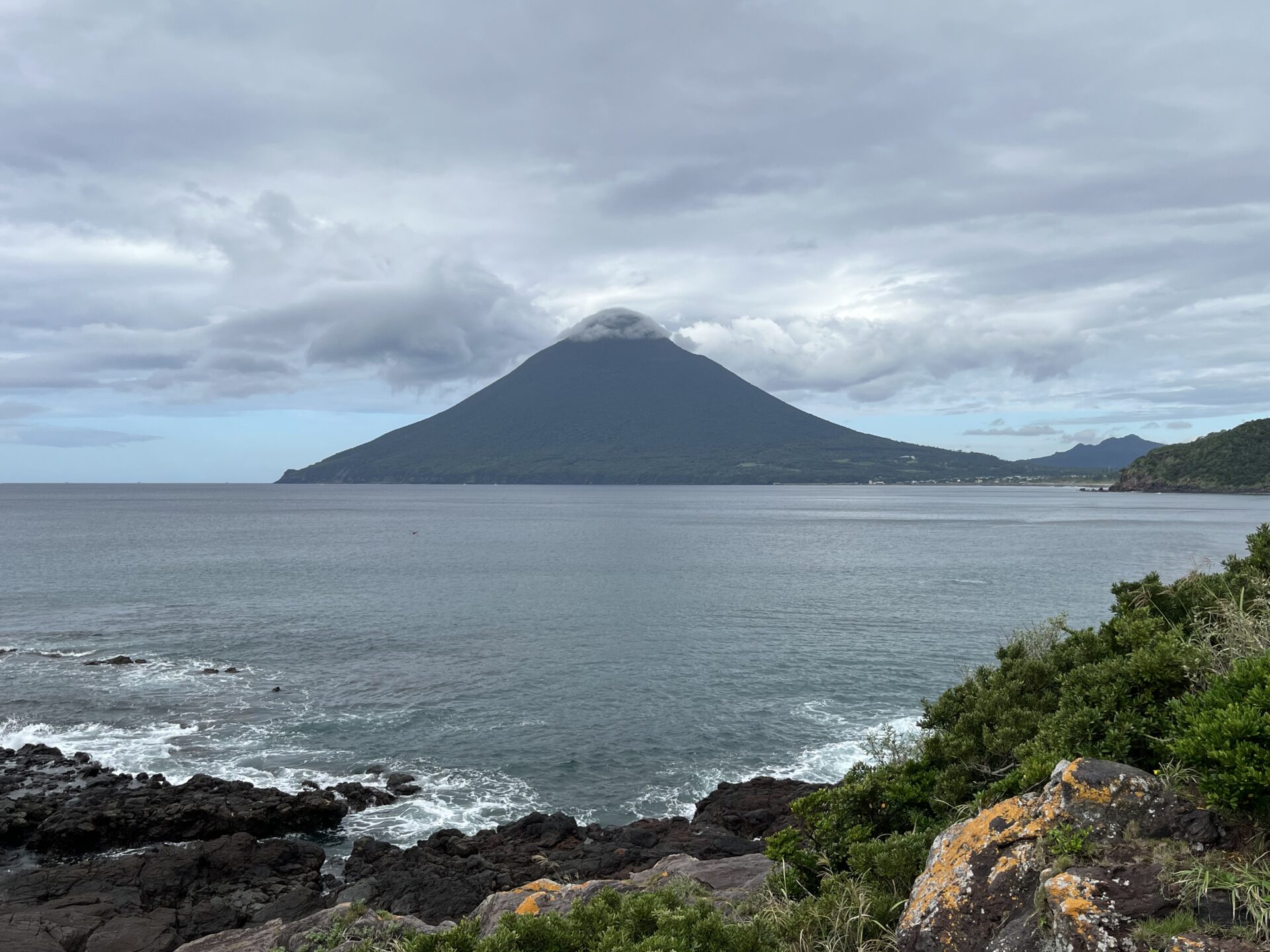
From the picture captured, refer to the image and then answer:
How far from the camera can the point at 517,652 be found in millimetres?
38125

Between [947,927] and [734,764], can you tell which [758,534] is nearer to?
[734,764]

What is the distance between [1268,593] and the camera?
32.3 ft

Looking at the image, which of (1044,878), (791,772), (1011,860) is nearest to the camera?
(1044,878)

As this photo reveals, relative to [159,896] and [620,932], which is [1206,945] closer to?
[620,932]

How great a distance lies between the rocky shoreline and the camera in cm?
1466

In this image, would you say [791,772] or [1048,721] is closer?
[1048,721]

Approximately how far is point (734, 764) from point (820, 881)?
16.3 metres

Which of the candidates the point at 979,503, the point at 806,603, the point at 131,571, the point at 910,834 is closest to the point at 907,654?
the point at 806,603

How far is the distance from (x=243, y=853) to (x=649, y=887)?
12272 millimetres

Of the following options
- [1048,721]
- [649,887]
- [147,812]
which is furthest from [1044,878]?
[147,812]

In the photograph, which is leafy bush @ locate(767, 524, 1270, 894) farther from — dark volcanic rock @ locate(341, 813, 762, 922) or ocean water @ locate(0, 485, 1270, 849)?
dark volcanic rock @ locate(341, 813, 762, 922)

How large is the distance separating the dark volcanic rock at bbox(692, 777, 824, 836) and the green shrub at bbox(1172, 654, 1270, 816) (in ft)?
41.9

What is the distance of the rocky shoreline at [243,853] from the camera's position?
14656 millimetres

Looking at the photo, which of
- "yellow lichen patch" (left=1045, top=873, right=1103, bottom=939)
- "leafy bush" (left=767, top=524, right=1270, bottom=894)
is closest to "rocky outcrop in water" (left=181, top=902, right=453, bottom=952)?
"leafy bush" (left=767, top=524, right=1270, bottom=894)
